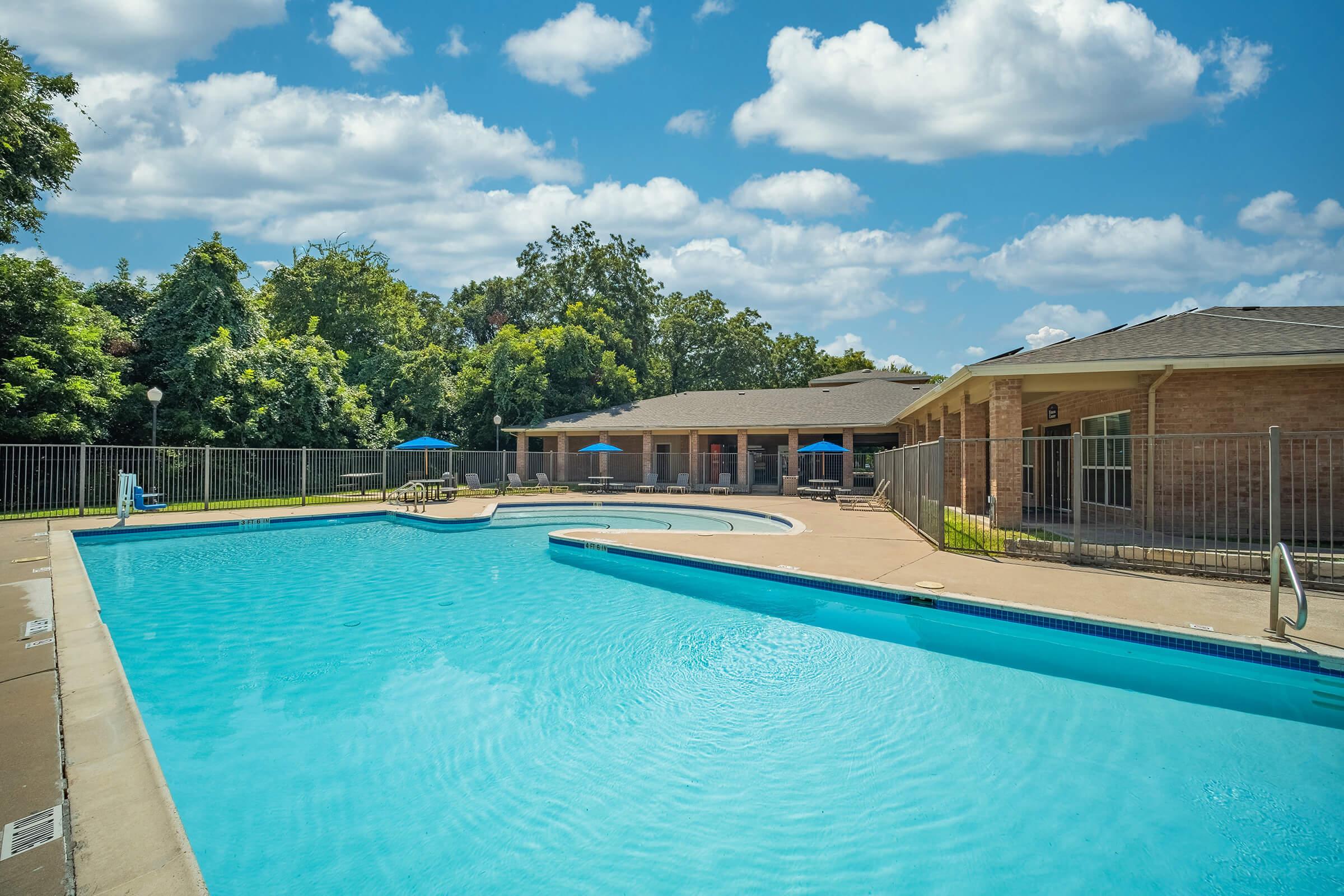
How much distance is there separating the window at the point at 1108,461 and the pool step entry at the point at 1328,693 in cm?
728

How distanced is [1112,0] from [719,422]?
16.9 meters

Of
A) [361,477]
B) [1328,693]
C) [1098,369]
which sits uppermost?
[1098,369]

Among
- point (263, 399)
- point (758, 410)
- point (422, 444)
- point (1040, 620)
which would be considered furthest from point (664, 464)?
point (1040, 620)

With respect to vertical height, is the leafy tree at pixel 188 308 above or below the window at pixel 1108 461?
above

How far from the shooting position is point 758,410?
26.3 meters

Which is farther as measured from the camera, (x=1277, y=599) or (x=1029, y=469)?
(x=1029, y=469)

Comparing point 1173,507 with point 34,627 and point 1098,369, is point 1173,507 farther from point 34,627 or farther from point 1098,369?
point 34,627

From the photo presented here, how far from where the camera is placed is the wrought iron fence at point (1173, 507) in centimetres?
810

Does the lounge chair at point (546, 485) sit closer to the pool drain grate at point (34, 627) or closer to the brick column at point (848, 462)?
the brick column at point (848, 462)

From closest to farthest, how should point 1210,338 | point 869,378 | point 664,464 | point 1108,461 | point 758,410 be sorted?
point 1210,338, point 1108,461, point 758,410, point 664,464, point 869,378

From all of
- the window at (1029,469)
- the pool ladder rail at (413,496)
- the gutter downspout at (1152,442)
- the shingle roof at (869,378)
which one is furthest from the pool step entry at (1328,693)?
the shingle roof at (869,378)

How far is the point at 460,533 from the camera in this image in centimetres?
1515

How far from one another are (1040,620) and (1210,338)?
8604mm

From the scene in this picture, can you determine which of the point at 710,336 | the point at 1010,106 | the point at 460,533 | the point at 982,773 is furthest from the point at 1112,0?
the point at 710,336
